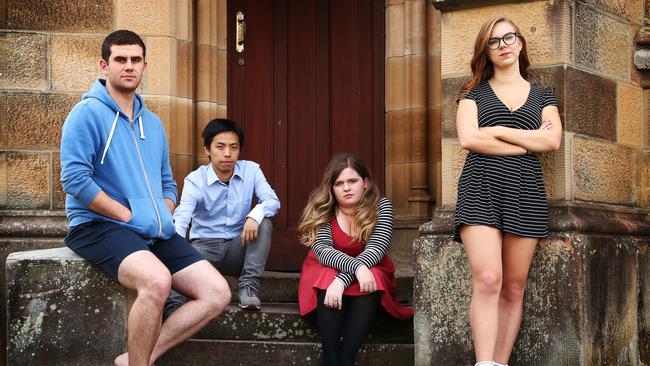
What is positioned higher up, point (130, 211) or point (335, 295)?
point (130, 211)

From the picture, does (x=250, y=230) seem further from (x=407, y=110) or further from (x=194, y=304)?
(x=407, y=110)

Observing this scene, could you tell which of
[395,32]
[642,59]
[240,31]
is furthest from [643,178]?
[240,31]

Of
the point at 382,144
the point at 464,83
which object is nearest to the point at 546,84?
→ the point at 464,83

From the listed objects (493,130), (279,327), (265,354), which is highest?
(493,130)

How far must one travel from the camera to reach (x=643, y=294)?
5648 millimetres

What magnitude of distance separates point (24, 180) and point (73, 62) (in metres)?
0.75

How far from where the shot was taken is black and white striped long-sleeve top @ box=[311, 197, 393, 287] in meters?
5.50

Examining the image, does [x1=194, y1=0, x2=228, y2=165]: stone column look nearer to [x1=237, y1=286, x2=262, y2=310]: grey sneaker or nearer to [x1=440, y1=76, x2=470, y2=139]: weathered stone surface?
[x1=237, y1=286, x2=262, y2=310]: grey sneaker

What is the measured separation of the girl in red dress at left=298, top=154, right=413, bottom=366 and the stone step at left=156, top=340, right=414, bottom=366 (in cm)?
19

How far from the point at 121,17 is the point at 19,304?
221 cm

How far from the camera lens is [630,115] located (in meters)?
5.83

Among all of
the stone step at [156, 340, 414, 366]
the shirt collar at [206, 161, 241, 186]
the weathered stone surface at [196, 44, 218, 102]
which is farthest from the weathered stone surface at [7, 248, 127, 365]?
the weathered stone surface at [196, 44, 218, 102]

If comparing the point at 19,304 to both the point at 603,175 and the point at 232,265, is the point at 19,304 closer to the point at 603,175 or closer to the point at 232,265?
the point at 232,265

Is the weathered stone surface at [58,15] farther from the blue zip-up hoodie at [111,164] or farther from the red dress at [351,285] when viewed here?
the red dress at [351,285]
